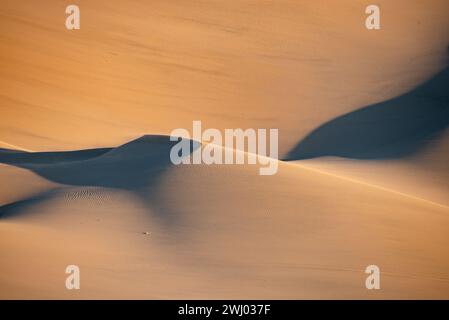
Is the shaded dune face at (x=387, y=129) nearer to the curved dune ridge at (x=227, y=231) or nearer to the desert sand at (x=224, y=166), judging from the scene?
the desert sand at (x=224, y=166)

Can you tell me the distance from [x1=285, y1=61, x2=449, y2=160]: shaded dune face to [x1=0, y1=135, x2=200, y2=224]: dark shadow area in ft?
7.86

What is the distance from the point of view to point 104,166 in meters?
7.32

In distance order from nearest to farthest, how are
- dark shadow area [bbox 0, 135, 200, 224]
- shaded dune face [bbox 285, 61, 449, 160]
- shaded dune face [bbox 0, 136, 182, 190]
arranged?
dark shadow area [bbox 0, 135, 200, 224] < shaded dune face [bbox 0, 136, 182, 190] < shaded dune face [bbox 285, 61, 449, 160]

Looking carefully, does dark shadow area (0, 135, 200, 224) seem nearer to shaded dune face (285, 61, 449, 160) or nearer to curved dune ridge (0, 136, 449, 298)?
curved dune ridge (0, 136, 449, 298)

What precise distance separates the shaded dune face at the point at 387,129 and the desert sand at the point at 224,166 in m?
0.04

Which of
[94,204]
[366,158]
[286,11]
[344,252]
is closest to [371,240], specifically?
[344,252]

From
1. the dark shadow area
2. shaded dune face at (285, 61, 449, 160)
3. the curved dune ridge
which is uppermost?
shaded dune face at (285, 61, 449, 160)

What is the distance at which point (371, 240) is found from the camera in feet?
18.6

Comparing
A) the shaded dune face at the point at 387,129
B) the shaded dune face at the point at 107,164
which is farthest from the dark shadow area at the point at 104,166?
the shaded dune face at the point at 387,129

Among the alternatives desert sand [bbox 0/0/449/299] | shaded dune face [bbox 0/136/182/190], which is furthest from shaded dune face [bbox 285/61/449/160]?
shaded dune face [bbox 0/136/182/190]

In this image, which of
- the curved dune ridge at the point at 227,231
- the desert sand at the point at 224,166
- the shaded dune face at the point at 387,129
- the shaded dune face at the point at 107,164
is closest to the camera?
the curved dune ridge at the point at 227,231

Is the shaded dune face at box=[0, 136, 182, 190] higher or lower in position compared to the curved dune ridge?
higher

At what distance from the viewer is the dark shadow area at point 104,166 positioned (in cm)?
645

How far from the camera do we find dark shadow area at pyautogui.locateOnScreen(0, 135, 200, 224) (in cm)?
645
